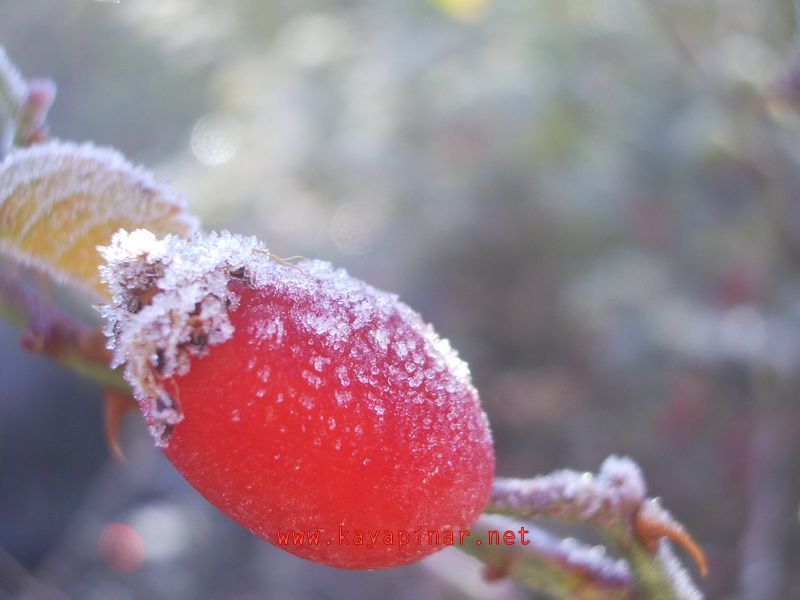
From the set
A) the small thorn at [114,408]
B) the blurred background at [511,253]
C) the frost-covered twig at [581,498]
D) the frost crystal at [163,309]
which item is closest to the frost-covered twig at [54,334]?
the small thorn at [114,408]

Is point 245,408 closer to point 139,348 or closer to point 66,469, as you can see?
point 139,348

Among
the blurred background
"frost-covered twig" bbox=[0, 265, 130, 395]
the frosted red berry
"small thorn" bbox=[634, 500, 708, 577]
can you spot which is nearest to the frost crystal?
the frosted red berry

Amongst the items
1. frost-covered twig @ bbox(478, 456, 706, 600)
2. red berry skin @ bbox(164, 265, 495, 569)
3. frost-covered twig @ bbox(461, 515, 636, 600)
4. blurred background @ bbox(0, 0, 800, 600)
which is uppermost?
blurred background @ bbox(0, 0, 800, 600)

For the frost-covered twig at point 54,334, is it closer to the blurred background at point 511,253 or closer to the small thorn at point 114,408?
the small thorn at point 114,408

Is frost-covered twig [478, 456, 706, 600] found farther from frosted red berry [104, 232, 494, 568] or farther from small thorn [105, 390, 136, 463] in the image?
small thorn [105, 390, 136, 463]

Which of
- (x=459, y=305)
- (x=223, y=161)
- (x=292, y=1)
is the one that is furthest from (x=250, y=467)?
(x=292, y=1)

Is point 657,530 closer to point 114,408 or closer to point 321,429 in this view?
point 321,429
